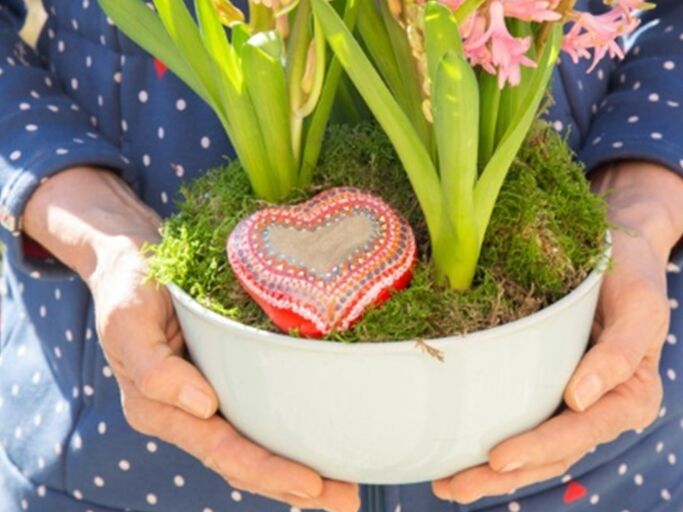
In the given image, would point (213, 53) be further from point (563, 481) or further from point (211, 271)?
point (563, 481)

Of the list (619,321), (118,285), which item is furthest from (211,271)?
(619,321)

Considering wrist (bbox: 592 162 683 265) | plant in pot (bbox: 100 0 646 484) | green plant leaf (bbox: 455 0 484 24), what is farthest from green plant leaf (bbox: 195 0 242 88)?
wrist (bbox: 592 162 683 265)

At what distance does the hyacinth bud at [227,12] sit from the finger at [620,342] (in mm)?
204

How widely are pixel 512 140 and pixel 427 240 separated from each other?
0.07 m

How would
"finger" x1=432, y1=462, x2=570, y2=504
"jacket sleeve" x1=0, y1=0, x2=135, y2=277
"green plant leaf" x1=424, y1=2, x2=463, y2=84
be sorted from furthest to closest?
1. "jacket sleeve" x1=0, y1=0, x2=135, y2=277
2. "finger" x1=432, y1=462, x2=570, y2=504
3. "green plant leaf" x1=424, y1=2, x2=463, y2=84

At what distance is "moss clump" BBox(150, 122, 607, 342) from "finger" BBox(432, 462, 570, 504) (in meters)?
0.08

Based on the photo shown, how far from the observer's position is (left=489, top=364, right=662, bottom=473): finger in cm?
51

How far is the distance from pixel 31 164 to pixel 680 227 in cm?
33

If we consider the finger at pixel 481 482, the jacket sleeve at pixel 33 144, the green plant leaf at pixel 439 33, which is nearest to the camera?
the green plant leaf at pixel 439 33

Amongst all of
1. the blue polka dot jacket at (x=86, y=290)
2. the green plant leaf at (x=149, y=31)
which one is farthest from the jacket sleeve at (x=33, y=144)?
the green plant leaf at (x=149, y=31)

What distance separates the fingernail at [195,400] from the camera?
52 cm

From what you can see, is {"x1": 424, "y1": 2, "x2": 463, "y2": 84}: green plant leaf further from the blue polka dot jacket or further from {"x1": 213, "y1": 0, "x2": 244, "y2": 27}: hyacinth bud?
the blue polka dot jacket

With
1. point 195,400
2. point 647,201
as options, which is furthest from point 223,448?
point 647,201

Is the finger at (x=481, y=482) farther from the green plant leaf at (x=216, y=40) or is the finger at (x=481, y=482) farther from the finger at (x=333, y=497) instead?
the green plant leaf at (x=216, y=40)
